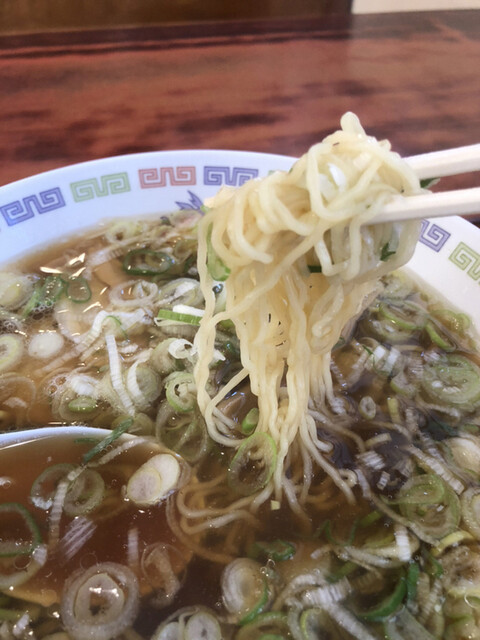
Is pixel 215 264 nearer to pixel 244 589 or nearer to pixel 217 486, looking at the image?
pixel 217 486

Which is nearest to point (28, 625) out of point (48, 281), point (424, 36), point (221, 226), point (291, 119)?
point (221, 226)

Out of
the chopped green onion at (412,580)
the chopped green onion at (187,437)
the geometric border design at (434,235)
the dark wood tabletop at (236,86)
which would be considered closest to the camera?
the chopped green onion at (412,580)

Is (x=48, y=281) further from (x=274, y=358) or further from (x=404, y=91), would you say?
(x=404, y=91)

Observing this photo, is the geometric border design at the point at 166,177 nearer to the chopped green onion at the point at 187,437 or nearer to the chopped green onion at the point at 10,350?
the chopped green onion at the point at 10,350

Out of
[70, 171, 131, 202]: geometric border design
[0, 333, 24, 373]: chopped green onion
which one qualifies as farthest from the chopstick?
[70, 171, 131, 202]: geometric border design

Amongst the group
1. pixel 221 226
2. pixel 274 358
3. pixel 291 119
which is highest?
pixel 221 226

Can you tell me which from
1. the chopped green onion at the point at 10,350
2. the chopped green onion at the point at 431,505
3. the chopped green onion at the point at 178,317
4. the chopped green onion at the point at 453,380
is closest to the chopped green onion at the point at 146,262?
the chopped green onion at the point at 178,317
